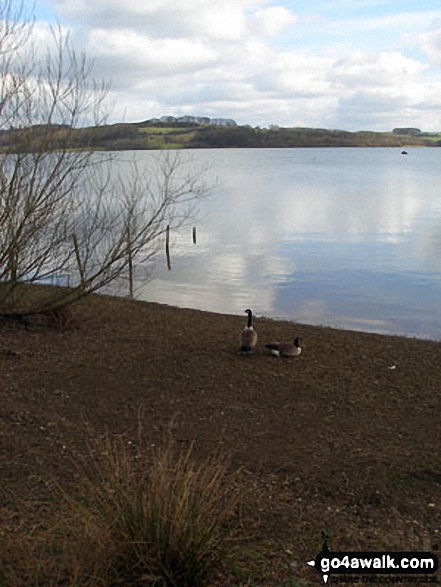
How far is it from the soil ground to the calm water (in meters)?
7.00

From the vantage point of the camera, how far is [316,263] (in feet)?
97.9

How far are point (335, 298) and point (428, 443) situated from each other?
1545cm

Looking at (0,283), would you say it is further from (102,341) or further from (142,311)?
(142,311)

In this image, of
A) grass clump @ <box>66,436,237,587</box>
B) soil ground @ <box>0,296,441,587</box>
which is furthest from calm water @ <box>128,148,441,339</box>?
grass clump @ <box>66,436,237,587</box>

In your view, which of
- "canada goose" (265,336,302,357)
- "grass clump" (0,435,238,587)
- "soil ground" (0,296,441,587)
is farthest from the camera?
"canada goose" (265,336,302,357)

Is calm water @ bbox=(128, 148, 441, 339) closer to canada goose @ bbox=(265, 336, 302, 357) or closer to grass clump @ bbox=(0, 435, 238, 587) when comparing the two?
canada goose @ bbox=(265, 336, 302, 357)

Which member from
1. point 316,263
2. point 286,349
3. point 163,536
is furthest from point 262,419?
point 316,263

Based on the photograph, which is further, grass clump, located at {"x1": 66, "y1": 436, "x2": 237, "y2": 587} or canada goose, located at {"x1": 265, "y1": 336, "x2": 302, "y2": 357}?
canada goose, located at {"x1": 265, "y1": 336, "x2": 302, "y2": 357}

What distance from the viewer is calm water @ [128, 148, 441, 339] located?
2070 centimetres

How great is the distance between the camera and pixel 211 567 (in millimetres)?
3957

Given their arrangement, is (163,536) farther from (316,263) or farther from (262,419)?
(316,263)

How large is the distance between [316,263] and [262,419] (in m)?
22.4

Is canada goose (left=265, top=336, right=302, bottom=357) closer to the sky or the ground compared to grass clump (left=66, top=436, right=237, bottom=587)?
closer to the ground

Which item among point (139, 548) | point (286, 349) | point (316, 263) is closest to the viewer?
point (139, 548)
